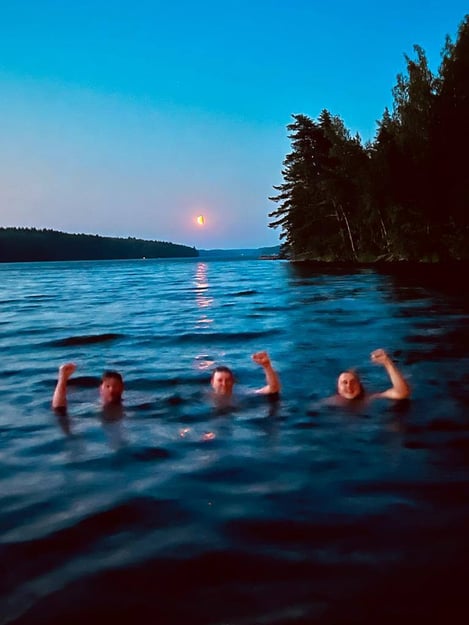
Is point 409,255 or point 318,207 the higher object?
point 318,207

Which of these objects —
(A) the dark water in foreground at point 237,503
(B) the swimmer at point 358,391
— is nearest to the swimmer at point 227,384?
(A) the dark water in foreground at point 237,503

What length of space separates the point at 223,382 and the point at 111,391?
1.89 meters

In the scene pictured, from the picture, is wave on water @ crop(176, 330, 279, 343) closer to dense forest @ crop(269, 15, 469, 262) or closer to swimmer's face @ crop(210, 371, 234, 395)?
swimmer's face @ crop(210, 371, 234, 395)

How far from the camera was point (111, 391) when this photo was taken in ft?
30.9

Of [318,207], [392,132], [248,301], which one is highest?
[392,132]

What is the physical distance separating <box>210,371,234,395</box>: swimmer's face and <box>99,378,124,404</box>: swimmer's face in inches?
65.1

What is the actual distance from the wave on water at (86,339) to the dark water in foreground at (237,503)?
438 centimetres

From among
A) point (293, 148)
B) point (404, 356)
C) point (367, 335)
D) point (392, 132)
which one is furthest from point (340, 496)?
point (293, 148)

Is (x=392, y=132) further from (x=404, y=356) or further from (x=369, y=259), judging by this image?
(x=404, y=356)

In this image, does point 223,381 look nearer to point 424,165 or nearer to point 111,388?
point 111,388

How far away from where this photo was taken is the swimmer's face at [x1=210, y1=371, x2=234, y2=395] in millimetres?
9609

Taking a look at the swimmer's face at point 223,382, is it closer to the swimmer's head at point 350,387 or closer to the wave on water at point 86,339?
the swimmer's head at point 350,387

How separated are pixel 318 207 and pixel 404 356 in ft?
211

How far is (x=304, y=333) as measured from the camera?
17453mm
